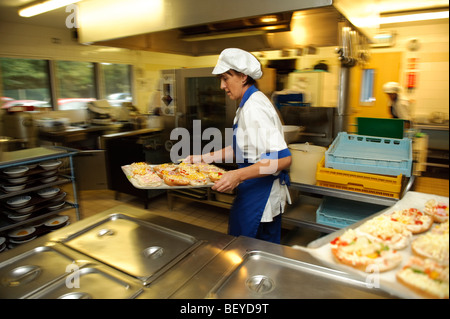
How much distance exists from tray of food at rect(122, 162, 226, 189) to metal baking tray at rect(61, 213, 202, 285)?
0.97 ft

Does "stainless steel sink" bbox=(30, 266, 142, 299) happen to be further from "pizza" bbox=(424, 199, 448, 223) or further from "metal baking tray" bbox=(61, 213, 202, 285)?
"pizza" bbox=(424, 199, 448, 223)

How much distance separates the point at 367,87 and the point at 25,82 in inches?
264

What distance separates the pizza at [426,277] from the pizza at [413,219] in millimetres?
180

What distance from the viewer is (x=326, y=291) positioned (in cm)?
105

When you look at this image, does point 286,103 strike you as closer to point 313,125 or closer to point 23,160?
point 313,125

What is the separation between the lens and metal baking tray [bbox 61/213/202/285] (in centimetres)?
125

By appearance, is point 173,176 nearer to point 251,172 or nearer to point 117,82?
point 251,172

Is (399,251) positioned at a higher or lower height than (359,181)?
higher

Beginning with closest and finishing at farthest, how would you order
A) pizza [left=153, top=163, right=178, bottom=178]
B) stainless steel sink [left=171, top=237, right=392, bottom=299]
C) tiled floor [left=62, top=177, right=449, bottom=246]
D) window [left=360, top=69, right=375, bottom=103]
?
1. stainless steel sink [left=171, top=237, right=392, bottom=299]
2. pizza [left=153, top=163, right=178, bottom=178]
3. tiled floor [left=62, top=177, right=449, bottom=246]
4. window [left=360, top=69, right=375, bottom=103]

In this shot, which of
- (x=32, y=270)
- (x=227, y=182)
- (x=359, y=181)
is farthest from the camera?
(x=359, y=181)

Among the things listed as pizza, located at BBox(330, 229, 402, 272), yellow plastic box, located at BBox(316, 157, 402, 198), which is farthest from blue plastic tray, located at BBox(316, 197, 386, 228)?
pizza, located at BBox(330, 229, 402, 272)

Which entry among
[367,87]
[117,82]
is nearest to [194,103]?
[117,82]

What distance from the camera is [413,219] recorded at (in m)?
0.94

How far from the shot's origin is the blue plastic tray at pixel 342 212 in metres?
2.40
